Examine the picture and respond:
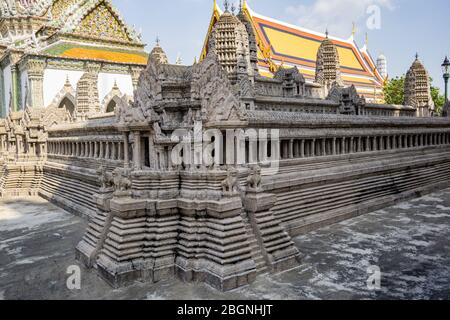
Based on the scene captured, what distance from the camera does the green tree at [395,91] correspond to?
55.3 meters

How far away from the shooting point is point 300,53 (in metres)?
53.3

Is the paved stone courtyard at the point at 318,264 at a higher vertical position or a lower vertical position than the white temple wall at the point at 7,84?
lower

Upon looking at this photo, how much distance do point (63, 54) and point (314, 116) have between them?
97.7 ft

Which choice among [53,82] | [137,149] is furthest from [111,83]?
[137,149]

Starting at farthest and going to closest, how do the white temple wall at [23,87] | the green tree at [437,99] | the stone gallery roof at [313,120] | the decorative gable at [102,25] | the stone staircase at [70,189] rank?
1. the green tree at [437,99]
2. the decorative gable at [102,25]
3. the white temple wall at [23,87]
4. the stone staircase at [70,189]
5. the stone gallery roof at [313,120]

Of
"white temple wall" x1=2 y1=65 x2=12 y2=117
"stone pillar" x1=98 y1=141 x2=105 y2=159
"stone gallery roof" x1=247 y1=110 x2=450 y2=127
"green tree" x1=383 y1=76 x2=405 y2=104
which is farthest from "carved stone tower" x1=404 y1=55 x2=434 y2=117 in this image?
"white temple wall" x1=2 y1=65 x2=12 y2=117

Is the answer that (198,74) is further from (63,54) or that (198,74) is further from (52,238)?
(63,54)

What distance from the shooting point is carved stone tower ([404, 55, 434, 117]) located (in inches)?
1657

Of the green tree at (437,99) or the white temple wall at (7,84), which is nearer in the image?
the white temple wall at (7,84)

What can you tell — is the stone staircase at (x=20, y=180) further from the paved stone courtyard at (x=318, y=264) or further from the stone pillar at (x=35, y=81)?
the stone pillar at (x=35, y=81)

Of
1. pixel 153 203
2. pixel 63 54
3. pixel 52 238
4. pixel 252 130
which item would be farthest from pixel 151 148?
pixel 63 54

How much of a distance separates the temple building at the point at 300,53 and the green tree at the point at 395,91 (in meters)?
1.89

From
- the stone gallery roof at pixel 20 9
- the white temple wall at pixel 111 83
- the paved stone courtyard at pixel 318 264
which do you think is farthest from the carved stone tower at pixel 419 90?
the stone gallery roof at pixel 20 9

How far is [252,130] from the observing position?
14727mm
